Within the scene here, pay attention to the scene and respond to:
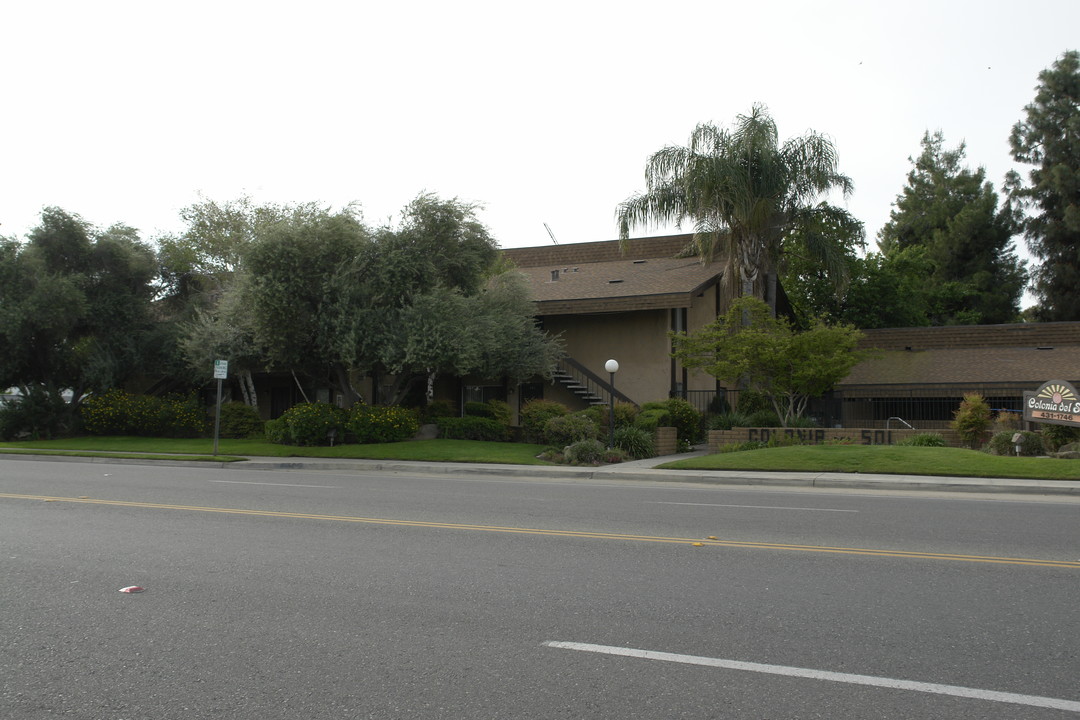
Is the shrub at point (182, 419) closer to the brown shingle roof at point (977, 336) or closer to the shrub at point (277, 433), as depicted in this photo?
the shrub at point (277, 433)

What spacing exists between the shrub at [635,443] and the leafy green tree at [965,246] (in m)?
29.9

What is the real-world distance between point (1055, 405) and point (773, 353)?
6.66 metres

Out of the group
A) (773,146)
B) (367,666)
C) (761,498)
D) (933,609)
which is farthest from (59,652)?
(773,146)

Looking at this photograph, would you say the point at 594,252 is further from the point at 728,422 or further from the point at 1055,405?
the point at 1055,405

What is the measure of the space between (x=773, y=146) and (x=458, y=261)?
11.4 meters

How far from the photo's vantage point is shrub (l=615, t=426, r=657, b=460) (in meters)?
23.3

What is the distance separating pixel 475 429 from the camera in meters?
26.3

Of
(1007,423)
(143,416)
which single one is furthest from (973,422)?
(143,416)

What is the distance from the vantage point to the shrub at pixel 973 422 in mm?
21734

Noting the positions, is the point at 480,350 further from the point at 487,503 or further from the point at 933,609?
the point at 933,609

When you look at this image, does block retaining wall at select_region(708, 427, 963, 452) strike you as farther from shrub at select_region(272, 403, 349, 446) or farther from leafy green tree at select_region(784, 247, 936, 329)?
leafy green tree at select_region(784, 247, 936, 329)

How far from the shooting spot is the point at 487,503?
12.8 m

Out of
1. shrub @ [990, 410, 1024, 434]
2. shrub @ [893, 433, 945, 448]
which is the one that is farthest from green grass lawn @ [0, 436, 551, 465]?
shrub @ [990, 410, 1024, 434]

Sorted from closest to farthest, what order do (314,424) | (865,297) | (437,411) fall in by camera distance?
(314,424)
(437,411)
(865,297)
